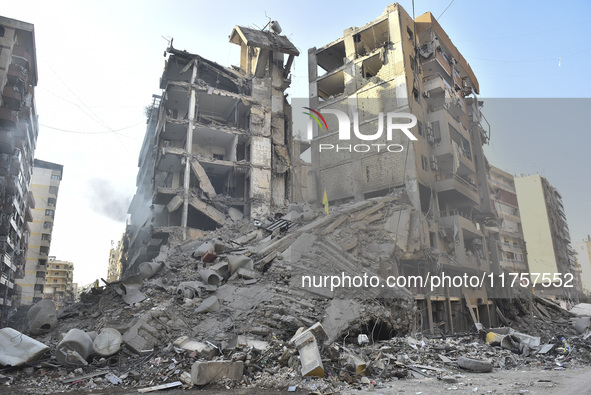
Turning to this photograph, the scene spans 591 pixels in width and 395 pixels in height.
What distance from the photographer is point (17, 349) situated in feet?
26.5

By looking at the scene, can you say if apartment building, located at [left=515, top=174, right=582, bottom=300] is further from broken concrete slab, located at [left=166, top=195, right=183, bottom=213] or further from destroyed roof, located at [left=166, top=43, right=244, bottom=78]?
broken concrete slab, located at [left=166, top=195, right=183, bottom=213]

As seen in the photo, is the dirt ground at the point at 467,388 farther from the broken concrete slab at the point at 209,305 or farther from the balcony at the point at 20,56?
the balcony at the point at 20,56

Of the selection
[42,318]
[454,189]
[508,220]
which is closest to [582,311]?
[454,189]

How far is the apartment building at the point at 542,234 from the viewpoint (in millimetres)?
57250

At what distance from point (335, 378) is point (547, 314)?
27105 mm

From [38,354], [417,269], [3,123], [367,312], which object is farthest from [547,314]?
[3,123]

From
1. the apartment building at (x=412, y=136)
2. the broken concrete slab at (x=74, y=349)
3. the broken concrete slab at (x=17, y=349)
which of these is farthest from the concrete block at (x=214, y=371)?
the apartment building at (x=412, y=136)

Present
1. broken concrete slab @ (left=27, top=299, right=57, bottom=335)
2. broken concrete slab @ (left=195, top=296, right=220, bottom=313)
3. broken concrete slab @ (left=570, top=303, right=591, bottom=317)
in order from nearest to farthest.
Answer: broken concrete slab @ (left=195, top=296, right=220, bottom=313)
broken concrete slab @ (left=27, top=299, right=57, bottom=335)
broken concrete slab @ (left=570, top=303, right=591, bottom=317)

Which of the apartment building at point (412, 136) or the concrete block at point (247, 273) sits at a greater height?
the apartment building at point (412, 136)

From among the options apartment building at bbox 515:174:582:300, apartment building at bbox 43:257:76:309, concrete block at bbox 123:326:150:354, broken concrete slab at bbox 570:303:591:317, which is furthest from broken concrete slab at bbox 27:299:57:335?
apartment building at bbox 43:257:76:309

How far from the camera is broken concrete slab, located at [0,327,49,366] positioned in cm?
785

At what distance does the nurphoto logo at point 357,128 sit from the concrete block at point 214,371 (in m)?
21.4

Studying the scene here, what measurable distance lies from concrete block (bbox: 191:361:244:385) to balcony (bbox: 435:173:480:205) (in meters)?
23.3

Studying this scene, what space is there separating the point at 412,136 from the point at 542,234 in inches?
1738
